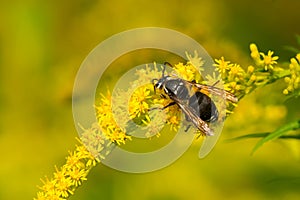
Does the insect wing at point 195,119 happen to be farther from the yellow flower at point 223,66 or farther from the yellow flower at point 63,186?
the yellow flower at point 63,186

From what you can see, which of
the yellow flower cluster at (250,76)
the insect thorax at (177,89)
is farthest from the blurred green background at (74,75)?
the yellow flower cluster at (250,76)

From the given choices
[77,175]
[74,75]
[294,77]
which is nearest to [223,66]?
[294,77]

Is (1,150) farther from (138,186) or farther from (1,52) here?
(138,186)

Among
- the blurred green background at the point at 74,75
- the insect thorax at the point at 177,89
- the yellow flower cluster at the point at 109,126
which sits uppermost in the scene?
the blurred green background at the point at 74,75

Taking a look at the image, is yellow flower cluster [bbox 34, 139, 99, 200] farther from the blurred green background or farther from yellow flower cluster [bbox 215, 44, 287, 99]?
the blurred green background

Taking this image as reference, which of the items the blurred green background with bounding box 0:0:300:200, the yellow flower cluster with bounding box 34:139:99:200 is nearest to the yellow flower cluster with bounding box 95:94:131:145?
the yellow flower cluster with bounding box 34:139:99:200

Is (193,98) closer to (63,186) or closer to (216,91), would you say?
(216,91)
